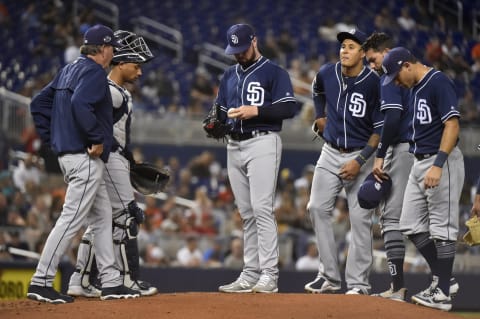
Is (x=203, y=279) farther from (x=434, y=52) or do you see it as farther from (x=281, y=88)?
(x=434, y=52)

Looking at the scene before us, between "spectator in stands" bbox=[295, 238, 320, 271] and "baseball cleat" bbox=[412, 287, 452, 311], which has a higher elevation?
"baseball cleat" bbox=[412, 287, 452, 311]

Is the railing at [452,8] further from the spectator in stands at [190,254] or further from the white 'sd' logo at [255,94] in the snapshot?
the white 'sd' logo at [255,94]

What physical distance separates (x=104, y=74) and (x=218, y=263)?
591 cm

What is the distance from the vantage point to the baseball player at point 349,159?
771cm

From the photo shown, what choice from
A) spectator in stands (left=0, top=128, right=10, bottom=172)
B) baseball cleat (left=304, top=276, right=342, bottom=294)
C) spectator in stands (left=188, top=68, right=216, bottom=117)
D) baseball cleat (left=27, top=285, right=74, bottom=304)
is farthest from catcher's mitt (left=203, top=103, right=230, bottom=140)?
spectator in stands (left=188, top=68, right=216, bottom=117)

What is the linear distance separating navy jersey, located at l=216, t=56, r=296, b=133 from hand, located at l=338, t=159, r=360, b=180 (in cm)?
61

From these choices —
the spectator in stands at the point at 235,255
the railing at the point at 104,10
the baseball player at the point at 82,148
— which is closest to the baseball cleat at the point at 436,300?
the baseball player at the point at 82,148

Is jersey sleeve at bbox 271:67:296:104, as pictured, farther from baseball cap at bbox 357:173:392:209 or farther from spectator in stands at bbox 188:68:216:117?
spectator in stands at bbox 188:68:216:117

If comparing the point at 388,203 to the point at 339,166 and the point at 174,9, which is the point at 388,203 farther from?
the point at 174,9

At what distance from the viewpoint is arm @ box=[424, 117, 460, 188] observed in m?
7.18

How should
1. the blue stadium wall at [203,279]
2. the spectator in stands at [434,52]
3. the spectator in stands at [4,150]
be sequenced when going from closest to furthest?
the blue stadium wall at [203,279], the spectator in stands at [4,150], the spectator in stands at [434,52]

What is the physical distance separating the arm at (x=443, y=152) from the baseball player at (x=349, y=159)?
2.08ft

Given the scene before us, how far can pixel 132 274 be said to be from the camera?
767cm

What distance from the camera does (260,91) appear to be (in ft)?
25.2
